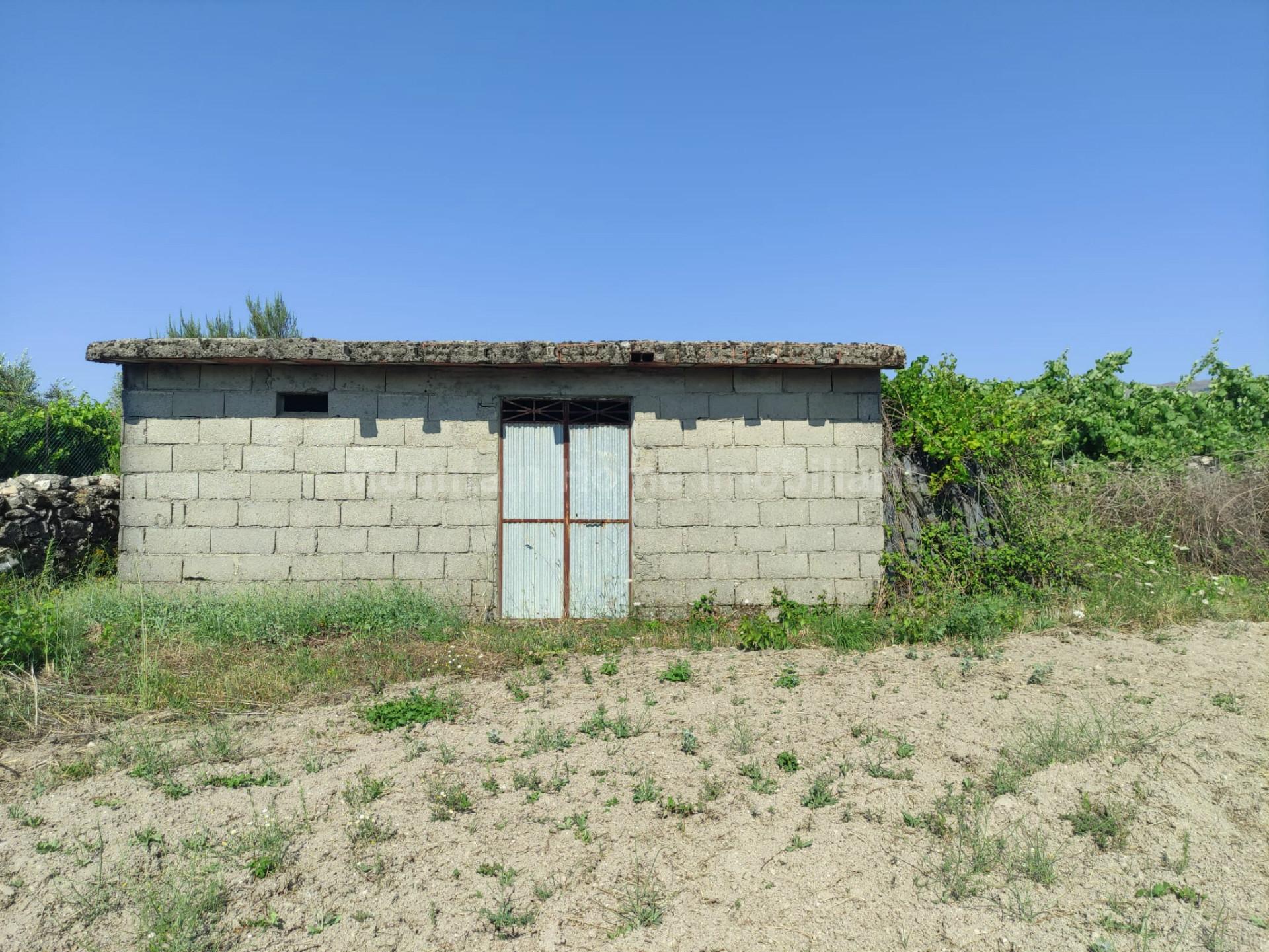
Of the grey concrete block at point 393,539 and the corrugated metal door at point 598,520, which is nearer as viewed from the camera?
the grey concrete block at point 393,539

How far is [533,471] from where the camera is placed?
27.4ft

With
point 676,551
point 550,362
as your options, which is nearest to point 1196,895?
point 676,551

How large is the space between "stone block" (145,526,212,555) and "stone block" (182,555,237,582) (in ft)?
0.29

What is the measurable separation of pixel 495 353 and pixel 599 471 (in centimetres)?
166

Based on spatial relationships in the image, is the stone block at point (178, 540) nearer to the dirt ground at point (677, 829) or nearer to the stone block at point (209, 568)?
the stone block at point (209, 568)

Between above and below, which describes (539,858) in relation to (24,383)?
below

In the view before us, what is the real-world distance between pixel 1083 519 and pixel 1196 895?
714 centimetres

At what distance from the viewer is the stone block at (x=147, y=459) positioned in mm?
8062

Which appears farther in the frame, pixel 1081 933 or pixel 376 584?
pixel 376 584

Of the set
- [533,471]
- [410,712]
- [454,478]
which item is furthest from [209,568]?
[410,712]

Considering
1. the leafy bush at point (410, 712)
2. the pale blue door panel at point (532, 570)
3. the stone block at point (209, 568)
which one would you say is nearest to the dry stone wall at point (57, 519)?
the stone block at point (209, 568)

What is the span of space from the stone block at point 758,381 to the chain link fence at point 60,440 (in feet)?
35.3

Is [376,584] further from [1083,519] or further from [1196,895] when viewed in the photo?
[1083,519]

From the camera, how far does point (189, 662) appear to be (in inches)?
257
